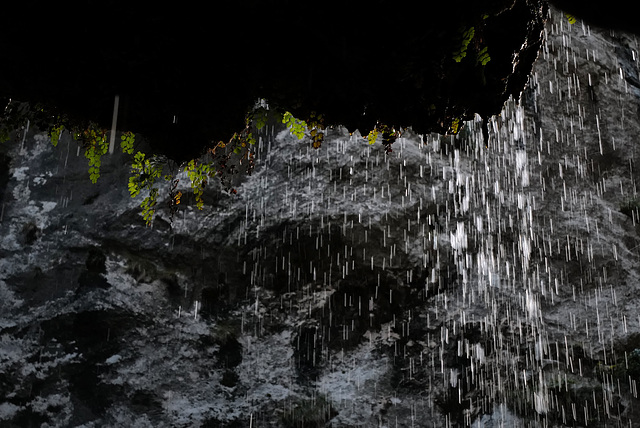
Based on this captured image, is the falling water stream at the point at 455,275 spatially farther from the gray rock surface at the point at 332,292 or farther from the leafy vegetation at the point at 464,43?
the leafy vegetation at the point at 464,43

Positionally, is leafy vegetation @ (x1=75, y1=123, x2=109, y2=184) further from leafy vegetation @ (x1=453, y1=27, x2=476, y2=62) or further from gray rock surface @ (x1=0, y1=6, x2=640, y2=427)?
gray rock surface @ (x1=0, y1=6, x2=640, y2=427)

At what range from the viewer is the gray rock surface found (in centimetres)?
951

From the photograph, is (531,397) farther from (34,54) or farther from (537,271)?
(34,54)

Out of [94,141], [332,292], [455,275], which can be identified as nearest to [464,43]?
[94,141]

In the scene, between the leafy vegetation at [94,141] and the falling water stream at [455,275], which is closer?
the leafy vegetation at [94,141]

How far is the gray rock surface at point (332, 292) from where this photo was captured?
9508 mm

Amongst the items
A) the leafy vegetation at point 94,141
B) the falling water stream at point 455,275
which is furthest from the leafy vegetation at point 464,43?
the falling water stream at point 455,275

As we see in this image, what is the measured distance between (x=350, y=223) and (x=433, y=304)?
238 centimetres

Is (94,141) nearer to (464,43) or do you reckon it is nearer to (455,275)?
(464,43)

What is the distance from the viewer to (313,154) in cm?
1138

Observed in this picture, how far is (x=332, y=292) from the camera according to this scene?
1059cm

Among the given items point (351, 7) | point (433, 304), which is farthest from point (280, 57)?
point (433, 304)

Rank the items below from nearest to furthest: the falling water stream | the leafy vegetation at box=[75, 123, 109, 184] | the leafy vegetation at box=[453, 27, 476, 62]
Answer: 1. the leafy vegetation at box=[453, 27, 476, 62]
2. the leafy vegetation at box=[75, 123, 109, 184]
3. the falling water stream

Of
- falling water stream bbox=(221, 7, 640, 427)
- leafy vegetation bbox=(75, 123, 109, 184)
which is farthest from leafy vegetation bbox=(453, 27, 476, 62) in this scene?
falling water stream bbox=(221, 7, 640, 427)
